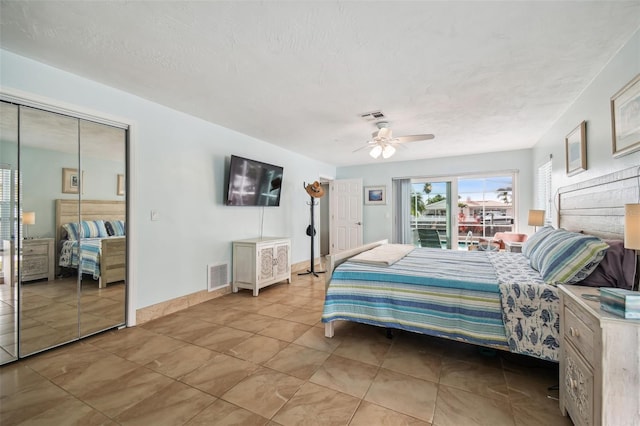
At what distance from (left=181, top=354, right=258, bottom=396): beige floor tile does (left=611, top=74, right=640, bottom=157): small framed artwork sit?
9.99 feet

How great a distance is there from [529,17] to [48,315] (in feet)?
13.9

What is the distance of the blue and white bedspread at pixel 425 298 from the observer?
6.52ft

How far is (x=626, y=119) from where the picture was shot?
1.88m

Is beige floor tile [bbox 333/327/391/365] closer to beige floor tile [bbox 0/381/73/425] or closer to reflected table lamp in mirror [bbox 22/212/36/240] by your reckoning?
beige floor tile [bbox 0/381/73/425]

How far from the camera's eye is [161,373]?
2.00 m

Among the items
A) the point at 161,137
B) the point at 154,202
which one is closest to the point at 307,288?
the point at 154,202

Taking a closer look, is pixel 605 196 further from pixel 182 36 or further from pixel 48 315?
pixel 48 315

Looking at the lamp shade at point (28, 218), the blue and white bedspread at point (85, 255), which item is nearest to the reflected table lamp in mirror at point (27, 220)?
the lamp shade at point (28, 218)

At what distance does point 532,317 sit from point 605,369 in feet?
2.63

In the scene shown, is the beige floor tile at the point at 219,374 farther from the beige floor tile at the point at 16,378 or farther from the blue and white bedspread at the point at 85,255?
the blue and white bedspread at the point at 85,255

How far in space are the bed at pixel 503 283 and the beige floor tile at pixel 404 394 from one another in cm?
39

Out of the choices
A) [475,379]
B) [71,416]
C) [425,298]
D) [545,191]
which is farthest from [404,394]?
[545,191]

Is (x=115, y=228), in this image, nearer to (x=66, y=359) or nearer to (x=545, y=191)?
(x=66, y=359)

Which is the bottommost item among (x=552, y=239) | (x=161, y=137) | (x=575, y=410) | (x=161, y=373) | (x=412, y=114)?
(x=161, y=373)
